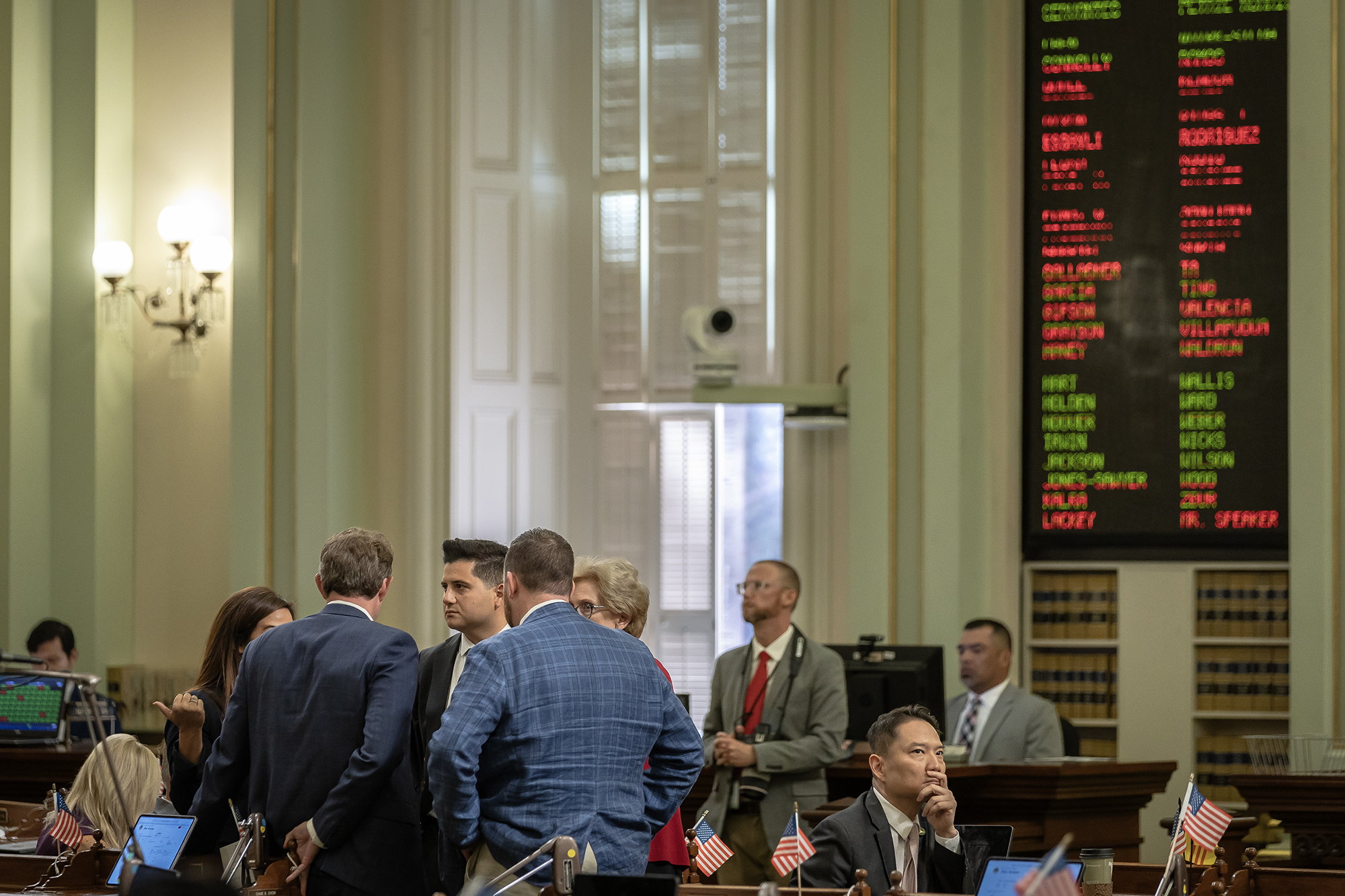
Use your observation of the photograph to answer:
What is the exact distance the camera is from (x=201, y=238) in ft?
26.0

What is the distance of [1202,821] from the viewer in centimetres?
365

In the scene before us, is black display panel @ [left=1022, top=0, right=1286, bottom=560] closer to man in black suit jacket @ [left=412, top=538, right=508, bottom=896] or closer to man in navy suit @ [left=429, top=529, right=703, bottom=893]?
man in black suit jacket @ [left=412, top=538, right=508, bottom=896]

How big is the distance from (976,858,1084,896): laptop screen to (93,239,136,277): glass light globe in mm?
5808

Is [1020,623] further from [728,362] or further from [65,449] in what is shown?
[65,449]

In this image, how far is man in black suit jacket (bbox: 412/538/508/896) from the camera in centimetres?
391

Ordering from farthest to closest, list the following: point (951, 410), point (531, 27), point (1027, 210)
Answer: point (531, 27) → point (1027, 210) → point (951, 410)

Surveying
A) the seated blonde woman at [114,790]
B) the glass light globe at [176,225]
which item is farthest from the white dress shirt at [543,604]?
the glass light globe at [176,225]

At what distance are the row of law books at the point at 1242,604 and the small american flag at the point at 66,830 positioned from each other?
5.10 m

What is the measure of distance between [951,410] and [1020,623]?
1204 mm

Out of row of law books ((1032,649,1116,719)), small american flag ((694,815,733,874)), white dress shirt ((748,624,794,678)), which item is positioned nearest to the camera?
small american flag ((694,815,733,874))

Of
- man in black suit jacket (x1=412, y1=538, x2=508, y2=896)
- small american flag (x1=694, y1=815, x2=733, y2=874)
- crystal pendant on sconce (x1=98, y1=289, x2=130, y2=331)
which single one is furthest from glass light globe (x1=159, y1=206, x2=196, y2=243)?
small american flag (x1=694, y1=815, x2=733, y2=874)

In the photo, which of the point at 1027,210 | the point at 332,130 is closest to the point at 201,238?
the point at 332,130

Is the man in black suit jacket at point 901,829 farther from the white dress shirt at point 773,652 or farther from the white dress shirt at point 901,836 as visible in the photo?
the white dress shirt at point 773,652

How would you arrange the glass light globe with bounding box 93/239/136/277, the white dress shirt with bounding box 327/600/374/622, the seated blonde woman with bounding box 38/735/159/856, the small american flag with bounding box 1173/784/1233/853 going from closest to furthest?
the small american flag with bounding box 1173/784/1233/853
the white dress shirt with bounding box 327/600/374/622
the seated blonde woman with bounding box 38/735/159/856
the glass light globe with bounding box 93/239/136/277
